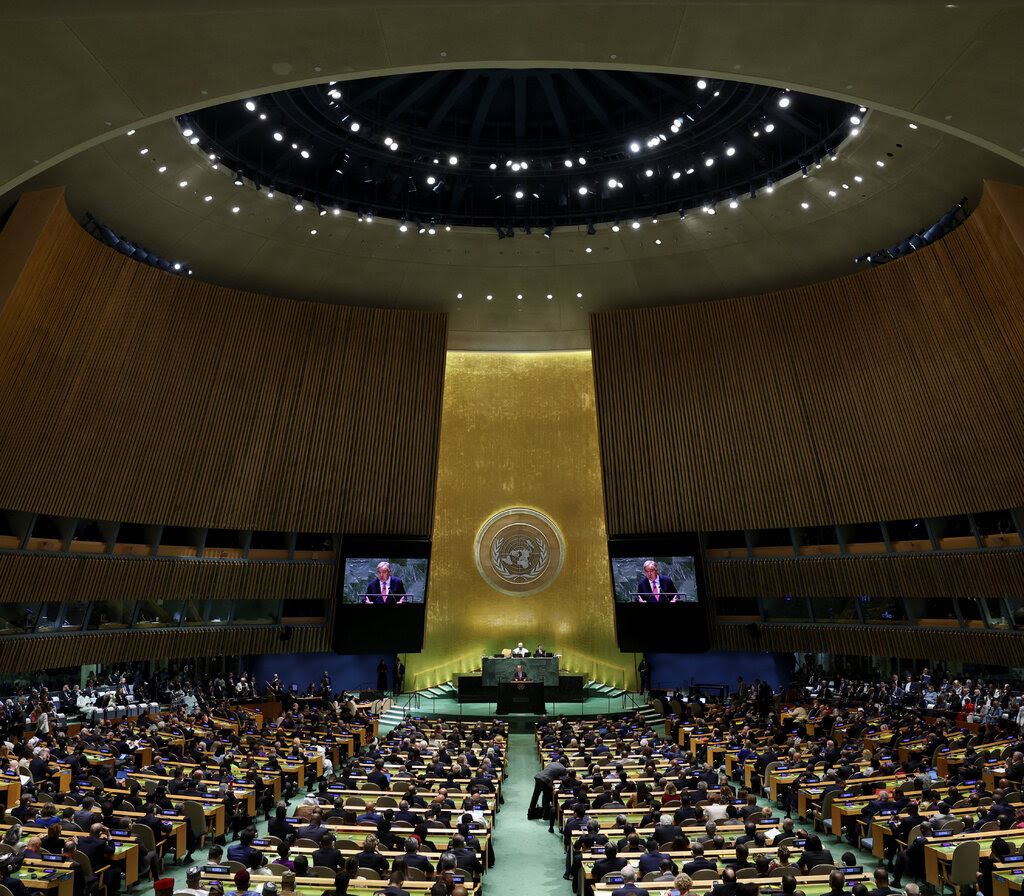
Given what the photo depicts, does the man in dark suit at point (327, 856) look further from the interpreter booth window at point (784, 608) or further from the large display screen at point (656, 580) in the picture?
the interpreter booth window at point (784, 608)

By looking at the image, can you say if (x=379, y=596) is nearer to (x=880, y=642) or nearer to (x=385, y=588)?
(x=385, y=588)

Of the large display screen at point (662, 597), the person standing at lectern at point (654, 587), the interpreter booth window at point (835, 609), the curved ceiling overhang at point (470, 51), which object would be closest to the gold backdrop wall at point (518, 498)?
the large display screen at point (662, 597)

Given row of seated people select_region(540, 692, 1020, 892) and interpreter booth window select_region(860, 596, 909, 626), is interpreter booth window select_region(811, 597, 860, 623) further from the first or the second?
row of seated people select_region(540, 692, 1020, 892)

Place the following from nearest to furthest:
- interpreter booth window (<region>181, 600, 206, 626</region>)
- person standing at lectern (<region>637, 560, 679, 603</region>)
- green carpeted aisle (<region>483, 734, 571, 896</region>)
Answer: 1. green carpeted aisle (<region>483, 734, 571, 896</region>)
2. interpreter booth window (<region>181, 600, 206, 626</region>)
3. person standing at lectern (<region>637, 560, 679, 603</region>)

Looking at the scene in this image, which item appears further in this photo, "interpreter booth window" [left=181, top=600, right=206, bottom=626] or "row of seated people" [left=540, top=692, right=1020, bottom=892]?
"interpreter booth window" [left=181, top=600, right=206, bottom=626]

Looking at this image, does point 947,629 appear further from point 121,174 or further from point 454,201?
point 121,174

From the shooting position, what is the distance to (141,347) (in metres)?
17.9

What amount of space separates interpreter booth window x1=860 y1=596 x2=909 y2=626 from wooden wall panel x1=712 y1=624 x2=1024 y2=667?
560 millimetres

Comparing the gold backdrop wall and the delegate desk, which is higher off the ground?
the gold backdrop wall

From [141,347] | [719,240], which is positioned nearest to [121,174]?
[141,347]

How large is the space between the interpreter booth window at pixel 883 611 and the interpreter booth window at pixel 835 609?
9.7 inches

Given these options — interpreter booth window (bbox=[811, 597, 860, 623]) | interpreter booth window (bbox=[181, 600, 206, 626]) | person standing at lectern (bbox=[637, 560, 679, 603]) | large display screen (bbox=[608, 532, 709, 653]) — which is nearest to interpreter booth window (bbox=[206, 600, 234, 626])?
interpreter booth window (bbox=[181, 600, 206, 626])

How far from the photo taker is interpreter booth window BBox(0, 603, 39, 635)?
16.7 m

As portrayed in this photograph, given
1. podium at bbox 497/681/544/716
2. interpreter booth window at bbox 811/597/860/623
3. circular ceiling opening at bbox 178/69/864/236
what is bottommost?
podium at bbox 497/681/544/716
